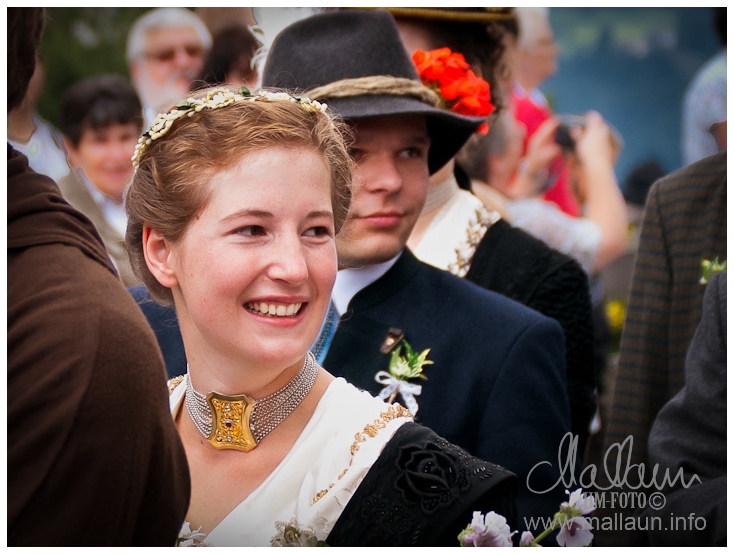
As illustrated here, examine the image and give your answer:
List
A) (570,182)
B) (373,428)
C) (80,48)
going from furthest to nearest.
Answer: (570,182), (80,48), (373,428)

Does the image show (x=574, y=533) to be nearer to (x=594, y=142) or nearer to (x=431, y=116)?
(x=431, y=116)

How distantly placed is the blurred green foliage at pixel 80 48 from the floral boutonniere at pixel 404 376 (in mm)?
1193

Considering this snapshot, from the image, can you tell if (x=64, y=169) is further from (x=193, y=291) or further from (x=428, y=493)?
(x=428, y=493)

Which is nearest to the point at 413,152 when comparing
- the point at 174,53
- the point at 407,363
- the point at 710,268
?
the point at 407,363

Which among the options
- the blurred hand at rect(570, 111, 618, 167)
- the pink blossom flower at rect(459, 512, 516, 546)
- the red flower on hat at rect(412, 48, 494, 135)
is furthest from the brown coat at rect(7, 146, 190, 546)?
the blurred hand at rect(570, 111, 618, 167)

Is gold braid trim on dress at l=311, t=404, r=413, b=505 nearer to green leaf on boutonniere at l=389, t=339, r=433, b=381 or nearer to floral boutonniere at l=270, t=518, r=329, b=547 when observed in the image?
floral boutonniere at l=270, t=518, r=329, b=547

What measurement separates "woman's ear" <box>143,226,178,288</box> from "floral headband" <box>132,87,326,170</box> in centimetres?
14

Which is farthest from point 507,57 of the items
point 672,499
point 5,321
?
point 5,321

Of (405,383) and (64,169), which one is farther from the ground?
(64,169)

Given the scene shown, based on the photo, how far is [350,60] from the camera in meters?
2.17

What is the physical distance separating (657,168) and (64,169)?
1613 millimetres

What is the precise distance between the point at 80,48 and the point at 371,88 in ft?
3.82

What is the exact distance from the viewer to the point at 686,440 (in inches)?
77.4

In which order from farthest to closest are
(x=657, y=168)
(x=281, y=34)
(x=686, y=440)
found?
(x=657, y=168) → (x=281, y=34) → (x=686, y=440)
